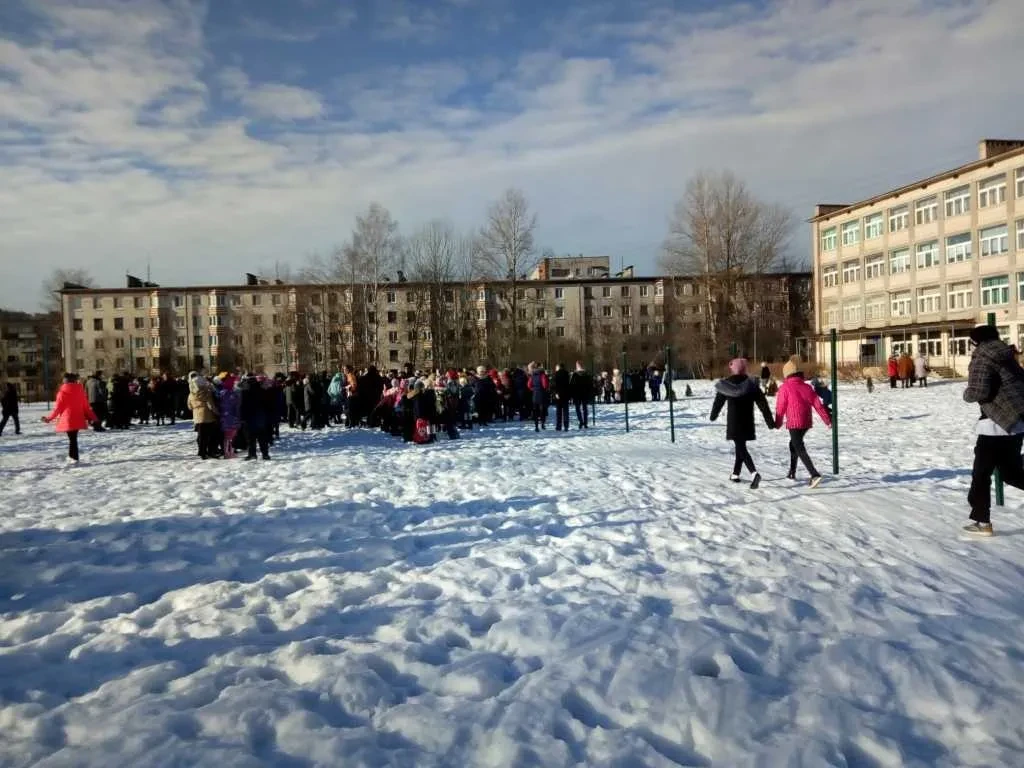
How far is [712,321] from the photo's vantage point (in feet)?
193

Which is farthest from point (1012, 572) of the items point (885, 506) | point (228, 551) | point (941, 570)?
point (228, 551)

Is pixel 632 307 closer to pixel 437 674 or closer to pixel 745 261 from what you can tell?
pixel 745 261

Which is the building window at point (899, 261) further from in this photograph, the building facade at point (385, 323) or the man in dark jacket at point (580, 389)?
the man in dark jacket at point (580, 389)

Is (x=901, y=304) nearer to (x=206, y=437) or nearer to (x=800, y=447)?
(x=800, y=447)

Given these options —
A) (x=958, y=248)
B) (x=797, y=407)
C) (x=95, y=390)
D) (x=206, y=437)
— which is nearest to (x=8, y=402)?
(x=95, y=390)

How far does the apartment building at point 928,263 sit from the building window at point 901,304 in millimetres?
80

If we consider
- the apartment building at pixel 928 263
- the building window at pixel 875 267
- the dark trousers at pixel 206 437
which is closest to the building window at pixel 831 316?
the apartment building at pixel 928 263

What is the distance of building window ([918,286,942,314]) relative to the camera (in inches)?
2135

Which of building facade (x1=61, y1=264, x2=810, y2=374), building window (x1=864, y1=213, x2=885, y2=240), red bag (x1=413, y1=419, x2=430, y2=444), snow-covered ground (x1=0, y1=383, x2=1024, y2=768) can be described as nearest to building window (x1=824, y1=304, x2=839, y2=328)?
building facade (x1=61, y1=264, x2=810, y2=374)

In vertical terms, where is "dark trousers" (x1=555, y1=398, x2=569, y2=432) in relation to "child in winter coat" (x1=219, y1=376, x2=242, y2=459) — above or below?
below

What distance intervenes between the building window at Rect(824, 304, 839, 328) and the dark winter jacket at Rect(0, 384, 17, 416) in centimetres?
6089

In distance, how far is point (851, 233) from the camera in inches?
2450

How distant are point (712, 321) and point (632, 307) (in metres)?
28.1

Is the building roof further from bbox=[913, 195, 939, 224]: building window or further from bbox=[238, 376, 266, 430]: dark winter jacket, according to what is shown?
bbox=[238, 376, 266, 430]: dark winter jacket
